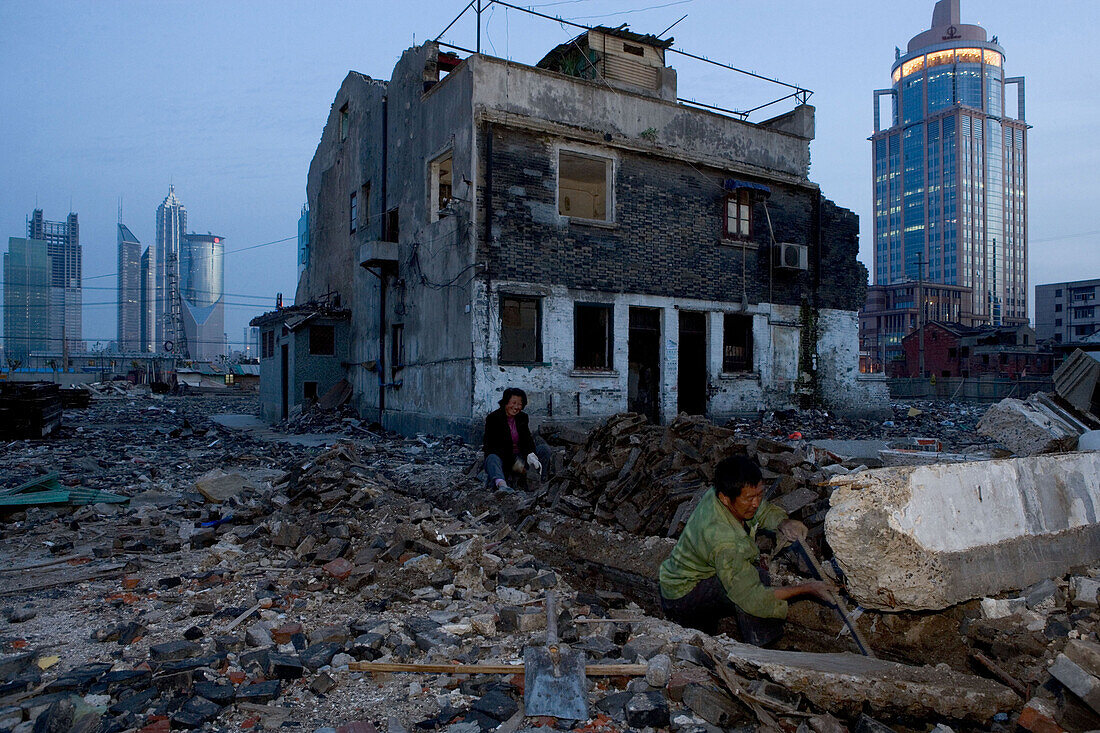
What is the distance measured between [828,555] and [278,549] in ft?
16.0

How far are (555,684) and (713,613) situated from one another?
52.5 inches

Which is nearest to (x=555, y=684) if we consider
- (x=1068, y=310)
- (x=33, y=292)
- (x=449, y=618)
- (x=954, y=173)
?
(x=449, y=618)

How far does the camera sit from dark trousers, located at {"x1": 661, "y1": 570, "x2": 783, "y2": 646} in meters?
4.12

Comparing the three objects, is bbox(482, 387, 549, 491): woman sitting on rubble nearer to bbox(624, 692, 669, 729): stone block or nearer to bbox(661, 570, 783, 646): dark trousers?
bbox(661, 570, 783, 646): dark trousers

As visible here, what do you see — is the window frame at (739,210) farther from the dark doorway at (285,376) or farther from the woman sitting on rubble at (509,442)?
the dark doorway at (285,376)

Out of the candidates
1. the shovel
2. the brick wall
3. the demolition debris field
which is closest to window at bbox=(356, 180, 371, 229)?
the brick wall

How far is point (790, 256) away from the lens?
696 inches

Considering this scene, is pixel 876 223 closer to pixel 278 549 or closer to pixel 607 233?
pixel 607 233

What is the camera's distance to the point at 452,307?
48.3 feet

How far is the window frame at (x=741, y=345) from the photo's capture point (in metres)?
17.3

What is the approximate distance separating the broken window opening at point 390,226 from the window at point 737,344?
900cm

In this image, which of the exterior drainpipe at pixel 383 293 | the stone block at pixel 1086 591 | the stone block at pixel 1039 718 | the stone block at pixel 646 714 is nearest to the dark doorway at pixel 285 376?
the exterior drainpipe at pixel 383 293

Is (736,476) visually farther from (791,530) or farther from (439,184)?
(439,184)

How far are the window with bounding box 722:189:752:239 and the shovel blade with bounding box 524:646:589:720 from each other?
15.1m
